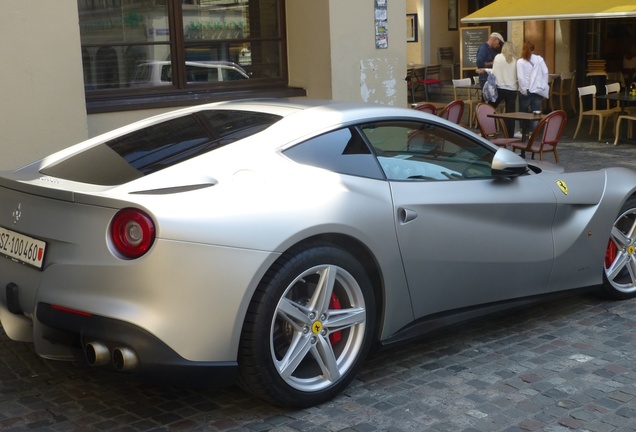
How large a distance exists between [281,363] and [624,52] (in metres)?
18.2

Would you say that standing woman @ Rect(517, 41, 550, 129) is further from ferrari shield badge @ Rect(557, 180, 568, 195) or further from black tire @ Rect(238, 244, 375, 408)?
black tire @ Rect(238, 244, 375, 408)

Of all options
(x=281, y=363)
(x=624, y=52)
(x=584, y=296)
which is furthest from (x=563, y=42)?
(x=281, y=363)

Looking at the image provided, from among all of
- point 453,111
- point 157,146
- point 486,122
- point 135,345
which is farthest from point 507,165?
→ point 453,111

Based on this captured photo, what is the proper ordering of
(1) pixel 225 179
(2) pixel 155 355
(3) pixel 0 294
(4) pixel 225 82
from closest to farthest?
(2) pixel 155 355
(1) pixel 225 179
(3) pixel 0 294
(4) pixel 225 82

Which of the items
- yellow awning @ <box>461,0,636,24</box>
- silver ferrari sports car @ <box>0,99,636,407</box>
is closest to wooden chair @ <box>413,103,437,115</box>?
yellow awning @ <box>461,0,636,24</box>

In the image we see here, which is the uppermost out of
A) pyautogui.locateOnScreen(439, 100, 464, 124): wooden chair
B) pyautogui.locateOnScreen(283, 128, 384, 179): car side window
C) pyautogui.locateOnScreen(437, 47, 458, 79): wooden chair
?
pyautogui.locateOnScreen(437, 47, 458, 79): wooden chair

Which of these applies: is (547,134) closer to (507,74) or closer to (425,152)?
(507,74)

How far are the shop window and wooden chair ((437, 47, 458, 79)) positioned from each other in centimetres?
1477

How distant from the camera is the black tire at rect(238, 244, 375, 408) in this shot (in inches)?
162

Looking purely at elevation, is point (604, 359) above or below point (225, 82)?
below

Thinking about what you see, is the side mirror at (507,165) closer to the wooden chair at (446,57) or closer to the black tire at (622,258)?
the black tire at (622,258)

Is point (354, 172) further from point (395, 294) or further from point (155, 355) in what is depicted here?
point (155, 355)

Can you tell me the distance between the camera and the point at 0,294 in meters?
4.52

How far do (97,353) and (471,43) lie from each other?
63.9ft
